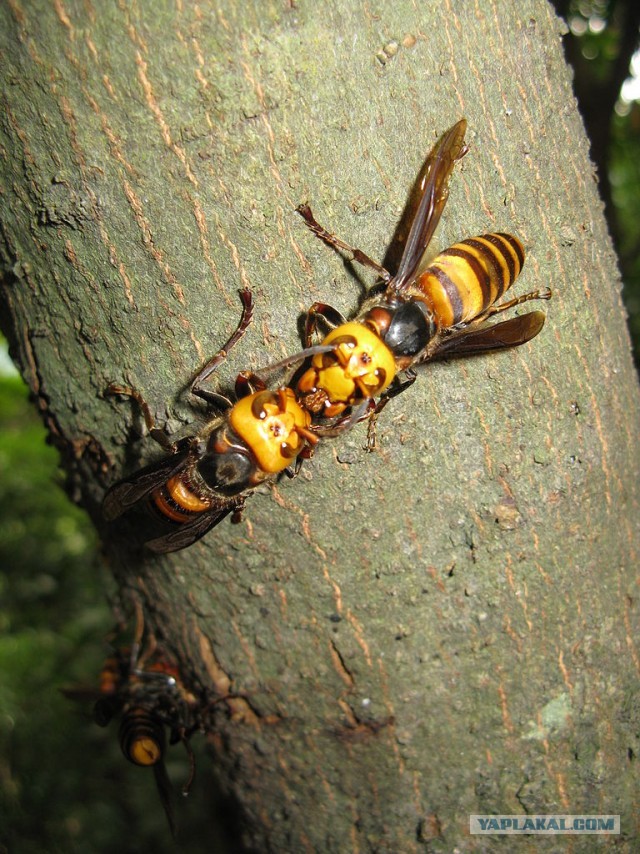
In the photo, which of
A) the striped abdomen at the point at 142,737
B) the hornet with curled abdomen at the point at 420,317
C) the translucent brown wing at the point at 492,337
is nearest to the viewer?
the hornet with curled abdomen at the point at 420,317

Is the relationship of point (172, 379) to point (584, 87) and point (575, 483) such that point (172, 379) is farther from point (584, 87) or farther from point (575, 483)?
point (584, 87)

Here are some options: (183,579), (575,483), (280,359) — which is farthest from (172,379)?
(575,483)

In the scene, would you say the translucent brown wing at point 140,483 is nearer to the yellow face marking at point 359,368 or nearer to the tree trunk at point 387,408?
the tree trunk at point 387,408

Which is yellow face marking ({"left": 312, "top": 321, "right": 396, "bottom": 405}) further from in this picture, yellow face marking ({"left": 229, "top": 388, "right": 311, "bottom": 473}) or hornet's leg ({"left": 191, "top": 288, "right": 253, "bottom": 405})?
hornet's leg ({"left": 191, "top": 288, "right": 253, "bottom": 405})

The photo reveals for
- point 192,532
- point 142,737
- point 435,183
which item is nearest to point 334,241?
point 435,183

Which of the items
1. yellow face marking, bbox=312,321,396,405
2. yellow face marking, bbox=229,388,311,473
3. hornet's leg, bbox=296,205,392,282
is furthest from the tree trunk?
yellow face marking, bbox=312,321,396,405

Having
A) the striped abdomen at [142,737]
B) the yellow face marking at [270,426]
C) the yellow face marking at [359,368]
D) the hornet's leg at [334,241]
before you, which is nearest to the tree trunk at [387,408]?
the hornet's leg at [334,241]
